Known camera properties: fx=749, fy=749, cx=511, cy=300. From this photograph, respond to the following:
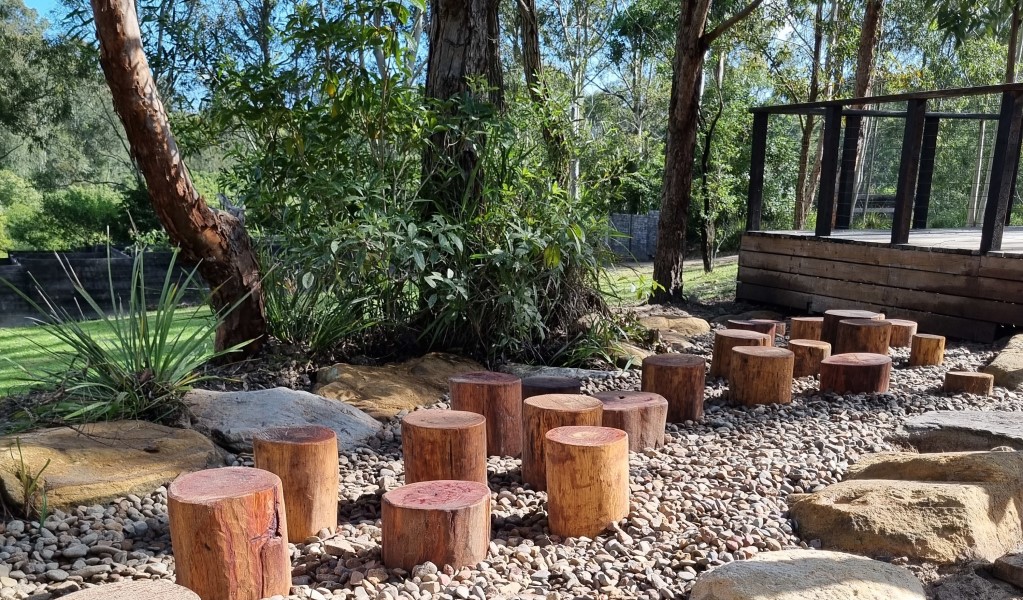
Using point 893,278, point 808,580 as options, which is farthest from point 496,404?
point 893,278

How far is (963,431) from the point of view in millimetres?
3125

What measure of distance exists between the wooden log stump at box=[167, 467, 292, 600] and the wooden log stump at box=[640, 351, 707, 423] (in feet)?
7.17

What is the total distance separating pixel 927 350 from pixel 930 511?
2.91 meters

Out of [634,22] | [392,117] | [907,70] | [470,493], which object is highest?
[634,22]

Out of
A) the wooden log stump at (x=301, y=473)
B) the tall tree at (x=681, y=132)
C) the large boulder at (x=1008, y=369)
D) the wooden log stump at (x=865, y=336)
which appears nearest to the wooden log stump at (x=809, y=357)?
the wooden log stump at (x=865, y=336)

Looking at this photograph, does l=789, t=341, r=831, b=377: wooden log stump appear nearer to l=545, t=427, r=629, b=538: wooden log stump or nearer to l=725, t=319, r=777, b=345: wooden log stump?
l=725, t=319, r=777, b=345: wooden log stump

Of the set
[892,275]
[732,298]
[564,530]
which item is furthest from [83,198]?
[564,530]

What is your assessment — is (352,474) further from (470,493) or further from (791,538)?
(791,538)

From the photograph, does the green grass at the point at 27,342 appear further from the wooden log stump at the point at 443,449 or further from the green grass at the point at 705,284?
the green grass at the point at 705,284

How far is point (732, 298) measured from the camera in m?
8.63

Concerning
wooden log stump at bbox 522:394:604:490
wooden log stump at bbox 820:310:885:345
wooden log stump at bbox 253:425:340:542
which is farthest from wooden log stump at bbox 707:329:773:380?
wooden log stump at bbox 253:425:340:542

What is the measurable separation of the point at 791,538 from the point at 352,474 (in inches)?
65.0

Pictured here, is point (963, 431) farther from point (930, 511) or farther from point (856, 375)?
Result: point (930, 511)

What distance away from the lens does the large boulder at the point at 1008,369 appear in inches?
165
